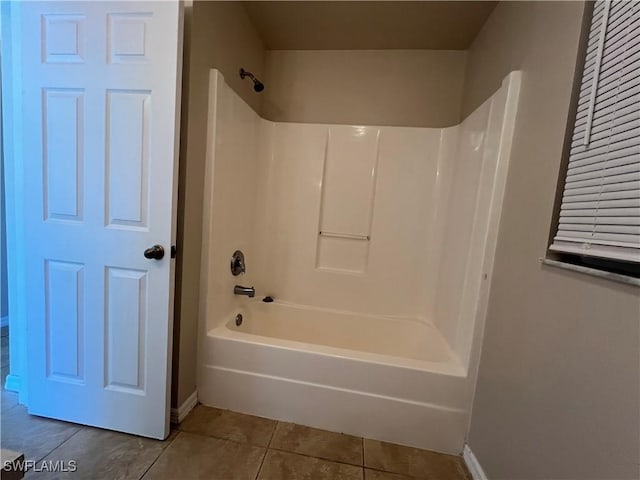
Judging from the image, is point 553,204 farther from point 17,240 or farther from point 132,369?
point 17,240

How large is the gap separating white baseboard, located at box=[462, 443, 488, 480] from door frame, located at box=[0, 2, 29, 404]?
2256 mm

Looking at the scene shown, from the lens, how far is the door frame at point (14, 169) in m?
1.38

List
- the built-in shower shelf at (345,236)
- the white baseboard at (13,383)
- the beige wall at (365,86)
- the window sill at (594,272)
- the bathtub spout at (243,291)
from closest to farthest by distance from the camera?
1. the window sill at (594,272)
2. the white baseboard at (13,383)
3. the bathtub spout at (243,291)
4. the beige wall at (365,86)
5. the built-in shower shelf at (345,236)

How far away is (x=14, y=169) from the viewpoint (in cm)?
143

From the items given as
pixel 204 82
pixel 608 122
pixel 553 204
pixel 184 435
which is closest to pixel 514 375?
pixel 553 204

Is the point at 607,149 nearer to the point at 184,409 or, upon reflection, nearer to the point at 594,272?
the point at 594,272

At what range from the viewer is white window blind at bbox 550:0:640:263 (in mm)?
718

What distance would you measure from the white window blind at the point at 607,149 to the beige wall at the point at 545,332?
71 millimetres

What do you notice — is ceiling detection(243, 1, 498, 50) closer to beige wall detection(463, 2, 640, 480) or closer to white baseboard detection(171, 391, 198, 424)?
beige wall detection(463, 2, 640, 480)

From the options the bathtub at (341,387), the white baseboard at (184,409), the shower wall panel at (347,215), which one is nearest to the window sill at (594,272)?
the bathtub at (341,387)

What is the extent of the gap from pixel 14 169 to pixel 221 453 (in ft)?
5.67

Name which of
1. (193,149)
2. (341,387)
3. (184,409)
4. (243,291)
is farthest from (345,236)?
(184,409)

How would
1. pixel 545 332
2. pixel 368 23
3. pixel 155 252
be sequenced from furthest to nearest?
pixel 368 23 → pixel 155 252 → pixel 545 332

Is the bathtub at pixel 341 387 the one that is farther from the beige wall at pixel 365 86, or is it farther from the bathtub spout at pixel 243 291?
the beige wall at pixel 365 86
